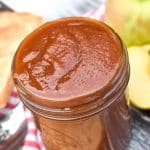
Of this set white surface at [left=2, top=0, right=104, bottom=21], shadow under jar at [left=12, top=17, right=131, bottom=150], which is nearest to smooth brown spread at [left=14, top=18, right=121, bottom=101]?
shadow under jar at [left=12, top=17, right=131, bottom=150]

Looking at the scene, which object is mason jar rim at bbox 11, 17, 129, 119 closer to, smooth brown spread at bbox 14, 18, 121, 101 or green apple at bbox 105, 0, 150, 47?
smooth brown spread at bbox 14, 18, 121, 101

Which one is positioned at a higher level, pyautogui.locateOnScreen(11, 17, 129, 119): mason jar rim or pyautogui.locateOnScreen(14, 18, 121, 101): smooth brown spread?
pyautogui.locateOnScreen(14, 18, 121, 101): smooth brown spread

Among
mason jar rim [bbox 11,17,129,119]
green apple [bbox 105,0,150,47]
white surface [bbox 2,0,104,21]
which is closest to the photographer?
mason jar rim [bbox 11,17,129,119]

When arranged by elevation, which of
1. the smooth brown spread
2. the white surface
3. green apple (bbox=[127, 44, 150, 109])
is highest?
the smooth brown spread

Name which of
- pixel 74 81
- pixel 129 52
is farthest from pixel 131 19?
pixel 74 81

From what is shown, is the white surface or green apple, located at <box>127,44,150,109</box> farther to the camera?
the white surface

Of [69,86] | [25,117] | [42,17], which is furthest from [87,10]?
[69,86]

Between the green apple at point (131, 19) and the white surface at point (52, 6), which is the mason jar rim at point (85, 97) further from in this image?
the white surface at point (52, 6)

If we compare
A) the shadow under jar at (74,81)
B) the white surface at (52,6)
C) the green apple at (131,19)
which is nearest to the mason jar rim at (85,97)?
the shadow under jar at (74,81)

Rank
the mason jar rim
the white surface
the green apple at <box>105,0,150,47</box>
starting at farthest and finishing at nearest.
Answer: the white surface → the green apple at <box>105,0,150,47</box> → the mason jar rim
